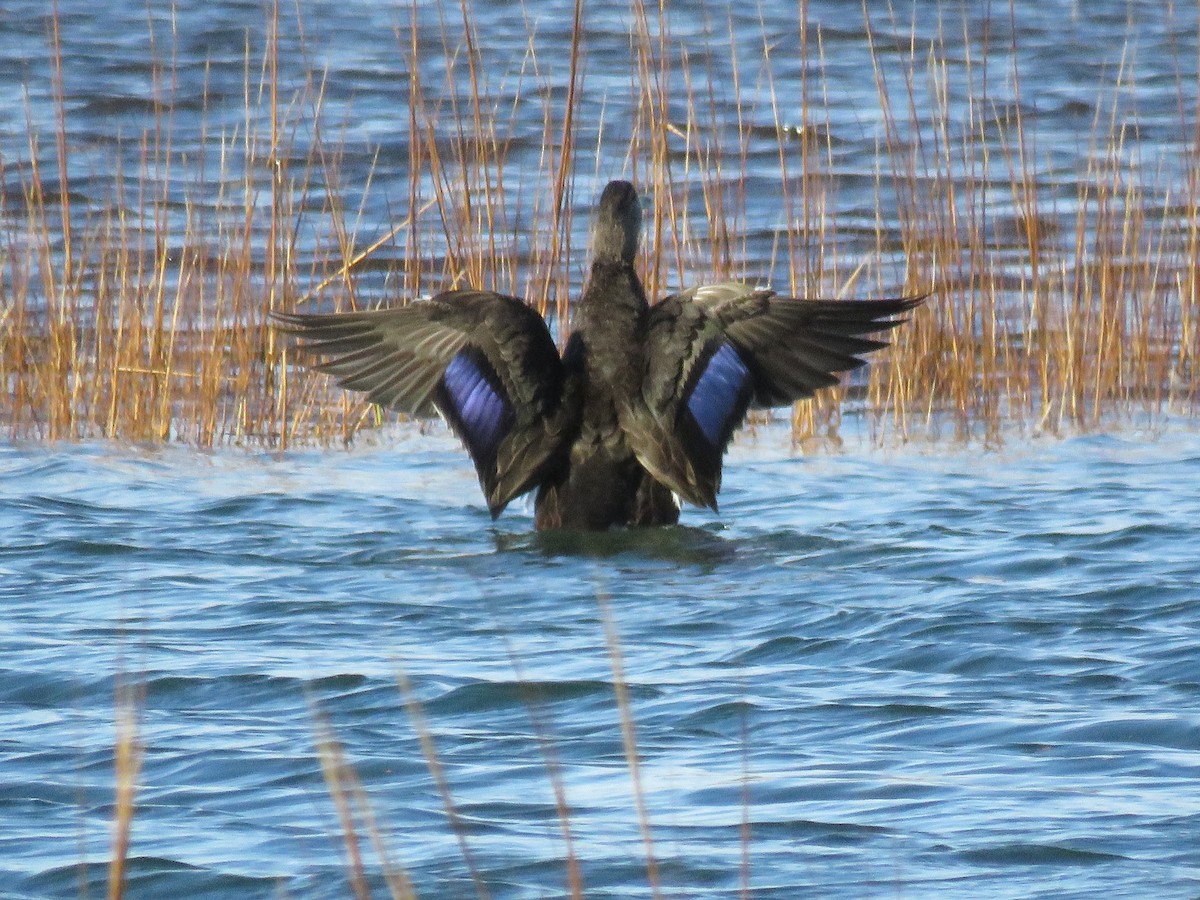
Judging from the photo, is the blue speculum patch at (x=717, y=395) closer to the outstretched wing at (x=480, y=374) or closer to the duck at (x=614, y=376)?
the duck at (x=614, y=376)

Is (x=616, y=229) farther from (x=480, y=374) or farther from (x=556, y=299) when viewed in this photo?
(x=556, y=299)

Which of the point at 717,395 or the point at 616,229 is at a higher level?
the point at 616,229

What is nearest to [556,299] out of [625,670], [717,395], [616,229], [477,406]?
[616,229]

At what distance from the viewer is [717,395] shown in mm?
6375

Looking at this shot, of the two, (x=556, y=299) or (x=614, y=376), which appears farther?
(x=556, y=299)

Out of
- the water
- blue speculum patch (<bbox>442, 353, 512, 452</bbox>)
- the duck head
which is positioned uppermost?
the duck head

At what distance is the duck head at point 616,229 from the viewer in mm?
6516

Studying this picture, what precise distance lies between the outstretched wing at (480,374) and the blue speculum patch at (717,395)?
0.41 metres

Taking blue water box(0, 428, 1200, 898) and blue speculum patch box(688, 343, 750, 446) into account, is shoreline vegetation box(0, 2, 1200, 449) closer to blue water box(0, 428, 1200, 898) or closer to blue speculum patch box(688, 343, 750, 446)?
blue water box(0, 428, 1200, 898)

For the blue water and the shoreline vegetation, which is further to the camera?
the shoreline vegetation

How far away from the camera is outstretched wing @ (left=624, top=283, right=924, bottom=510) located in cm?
629

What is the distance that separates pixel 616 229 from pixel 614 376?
481 millimetres

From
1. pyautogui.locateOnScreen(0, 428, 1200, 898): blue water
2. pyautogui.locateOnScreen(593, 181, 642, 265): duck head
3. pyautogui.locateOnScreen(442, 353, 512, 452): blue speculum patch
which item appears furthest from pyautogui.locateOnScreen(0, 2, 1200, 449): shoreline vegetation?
pyautogui.locateOnScreen(442, 353, 512, 452): blue speculum patch

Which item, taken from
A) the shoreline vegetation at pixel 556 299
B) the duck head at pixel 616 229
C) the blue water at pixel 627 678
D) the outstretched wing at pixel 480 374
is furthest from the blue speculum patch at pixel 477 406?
the shoreline vegetation at pixel 556 299
